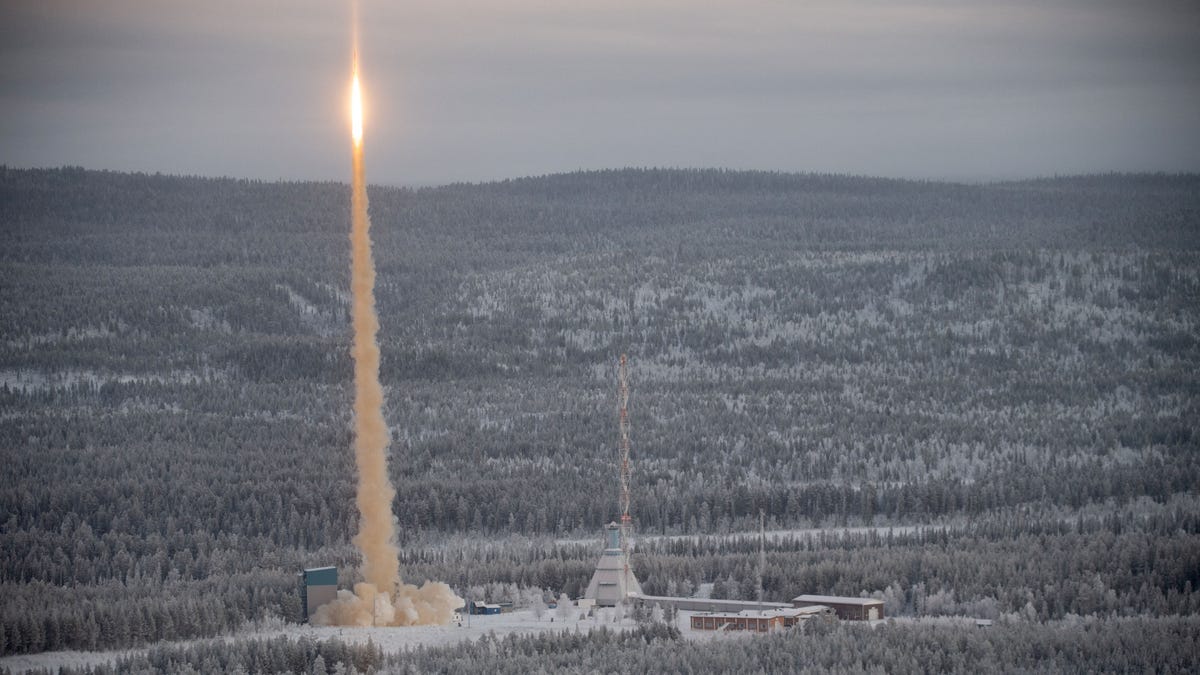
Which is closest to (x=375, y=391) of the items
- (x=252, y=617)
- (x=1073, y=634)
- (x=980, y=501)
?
(x=252, y=617)

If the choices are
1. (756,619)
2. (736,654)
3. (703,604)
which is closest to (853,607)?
(756,619)

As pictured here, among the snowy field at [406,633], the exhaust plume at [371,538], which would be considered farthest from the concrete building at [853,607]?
the exhaust plume at [371,538]

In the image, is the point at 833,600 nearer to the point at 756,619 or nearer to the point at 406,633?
the point at 756,619

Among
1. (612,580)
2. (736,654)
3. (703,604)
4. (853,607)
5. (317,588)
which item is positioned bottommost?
(736,654)

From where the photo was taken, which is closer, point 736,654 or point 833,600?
point 736,654

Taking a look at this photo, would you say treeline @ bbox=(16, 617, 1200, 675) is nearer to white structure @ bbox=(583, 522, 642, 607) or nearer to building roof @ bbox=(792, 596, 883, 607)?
building roof @ bbox=(792, 596, 883, 607)
